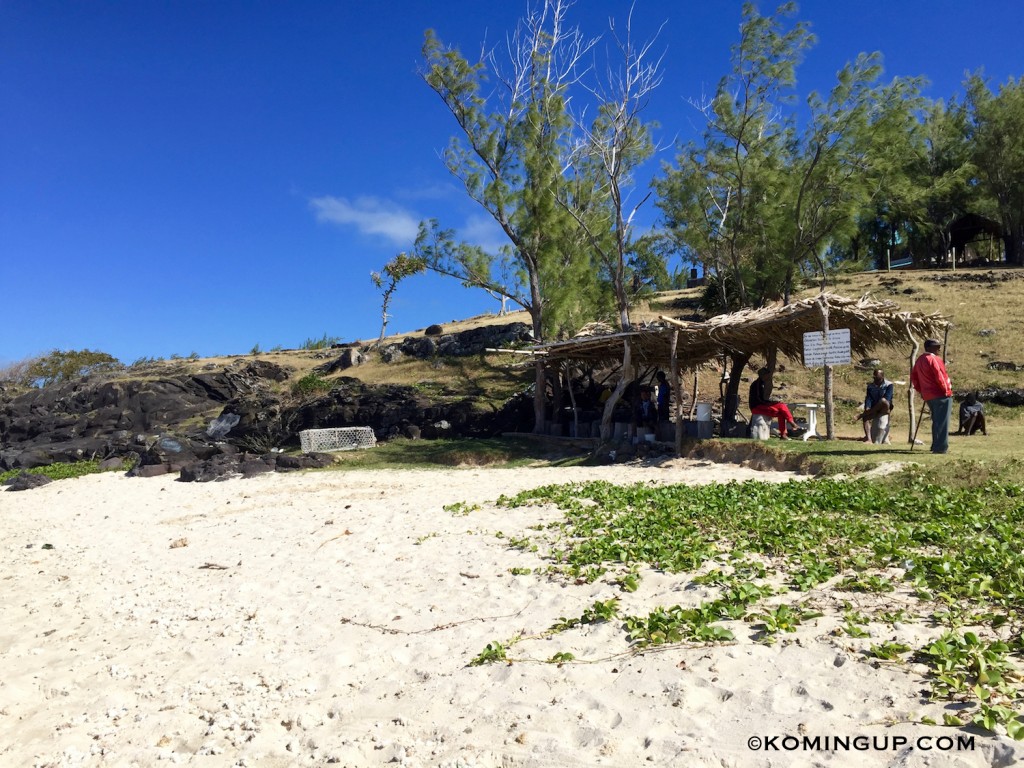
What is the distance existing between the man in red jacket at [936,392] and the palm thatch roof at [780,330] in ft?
7.14

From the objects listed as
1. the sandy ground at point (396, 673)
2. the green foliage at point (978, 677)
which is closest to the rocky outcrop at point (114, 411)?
the sandy ground at point (396, 673)

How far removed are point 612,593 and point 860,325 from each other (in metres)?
9.42

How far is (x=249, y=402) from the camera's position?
23688 millimetres

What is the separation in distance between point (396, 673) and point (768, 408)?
32.4ft

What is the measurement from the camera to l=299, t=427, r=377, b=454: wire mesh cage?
17.8m

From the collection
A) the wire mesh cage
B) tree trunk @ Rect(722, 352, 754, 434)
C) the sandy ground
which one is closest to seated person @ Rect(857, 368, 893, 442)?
tree trunk @ Rect(722, 352, 754, 434)

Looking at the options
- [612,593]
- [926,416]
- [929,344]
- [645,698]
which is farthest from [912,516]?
[926,416]

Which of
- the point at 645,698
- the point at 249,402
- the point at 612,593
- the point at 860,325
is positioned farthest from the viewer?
the point at 249,402

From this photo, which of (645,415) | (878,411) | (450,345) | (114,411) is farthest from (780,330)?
(114,411)

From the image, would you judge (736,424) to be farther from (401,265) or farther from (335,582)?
(401,265)

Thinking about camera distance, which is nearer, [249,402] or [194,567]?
[194,567]

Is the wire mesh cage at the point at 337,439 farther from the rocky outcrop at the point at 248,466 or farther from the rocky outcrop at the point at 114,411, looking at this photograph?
the rocky outcrop at the point at 114,411

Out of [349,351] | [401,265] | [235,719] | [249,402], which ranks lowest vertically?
[235,719]

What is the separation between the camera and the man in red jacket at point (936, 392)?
8.99 m
